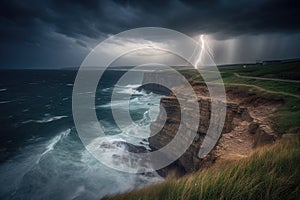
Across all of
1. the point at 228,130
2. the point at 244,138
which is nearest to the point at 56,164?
the point at 228,130

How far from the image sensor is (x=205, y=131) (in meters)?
19.7

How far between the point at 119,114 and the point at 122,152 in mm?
21869

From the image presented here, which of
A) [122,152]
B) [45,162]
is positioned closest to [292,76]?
[122,152]

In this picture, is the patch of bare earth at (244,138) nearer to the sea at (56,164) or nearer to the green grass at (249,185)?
the green grass at (249,185)

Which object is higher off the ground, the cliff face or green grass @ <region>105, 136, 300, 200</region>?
green grass @ <region>105, 136, 300, 200</region>

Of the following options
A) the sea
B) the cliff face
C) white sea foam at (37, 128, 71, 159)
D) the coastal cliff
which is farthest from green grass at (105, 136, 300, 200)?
white sea foam at (37, 128, 71, 159)

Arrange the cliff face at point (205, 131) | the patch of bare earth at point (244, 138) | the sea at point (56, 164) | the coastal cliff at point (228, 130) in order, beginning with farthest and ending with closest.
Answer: the sea at point (56, 164) → the cliff face at point (205, 131) → the coastal cliff at point (228, 130) → the patch of bare earth at point (244, 138)

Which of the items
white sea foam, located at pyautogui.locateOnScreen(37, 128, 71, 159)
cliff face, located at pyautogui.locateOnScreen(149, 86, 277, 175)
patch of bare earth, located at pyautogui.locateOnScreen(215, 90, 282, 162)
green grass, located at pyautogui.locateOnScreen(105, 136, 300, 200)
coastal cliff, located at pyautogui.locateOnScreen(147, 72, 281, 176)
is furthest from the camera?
white sea foam, located at pyautogui.locateOnScreen(37, 128, 71, 159)

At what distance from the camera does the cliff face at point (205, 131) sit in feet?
37.6

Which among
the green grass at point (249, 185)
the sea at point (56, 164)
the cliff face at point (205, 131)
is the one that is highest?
the green grass at point (249, 185)

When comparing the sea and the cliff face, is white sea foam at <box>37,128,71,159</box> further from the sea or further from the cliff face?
the cliff face

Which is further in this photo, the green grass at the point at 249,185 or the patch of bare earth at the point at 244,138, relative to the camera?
the patch of bare earth at the point at 244,138

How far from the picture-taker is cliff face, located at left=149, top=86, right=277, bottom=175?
11.5 metres

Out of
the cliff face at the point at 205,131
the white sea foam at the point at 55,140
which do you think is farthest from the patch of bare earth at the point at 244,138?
the white sea foam at the point at 55,140
